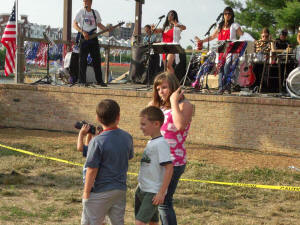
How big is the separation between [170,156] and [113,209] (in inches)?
23.0

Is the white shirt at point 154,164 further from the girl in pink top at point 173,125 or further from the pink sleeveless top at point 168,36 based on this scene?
the pink sleeveless top at point 168,36

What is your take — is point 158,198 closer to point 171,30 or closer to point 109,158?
point 109,158

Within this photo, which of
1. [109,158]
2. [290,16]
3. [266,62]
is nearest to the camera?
[109,158]

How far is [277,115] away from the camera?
8977 millimetres

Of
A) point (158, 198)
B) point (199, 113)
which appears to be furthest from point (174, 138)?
point (199, 113)

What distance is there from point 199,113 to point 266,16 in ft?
46.0

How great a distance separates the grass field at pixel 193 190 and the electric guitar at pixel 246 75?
281 centimetres

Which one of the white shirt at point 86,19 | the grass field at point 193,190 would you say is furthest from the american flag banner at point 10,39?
the grass field at point 193,190

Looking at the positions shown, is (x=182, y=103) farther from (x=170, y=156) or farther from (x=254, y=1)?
(x=254, y=1)

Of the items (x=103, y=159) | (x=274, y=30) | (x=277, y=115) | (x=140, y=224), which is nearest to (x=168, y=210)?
(x=140, y=224)

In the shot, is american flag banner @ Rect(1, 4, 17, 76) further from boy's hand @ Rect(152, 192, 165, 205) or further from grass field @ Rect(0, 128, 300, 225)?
boy's hand @ Rect(152, 192, 165, 205)

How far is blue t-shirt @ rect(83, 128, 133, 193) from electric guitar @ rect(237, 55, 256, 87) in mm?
8384

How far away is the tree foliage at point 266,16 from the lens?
66.0 ft

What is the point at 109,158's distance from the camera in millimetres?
3316
